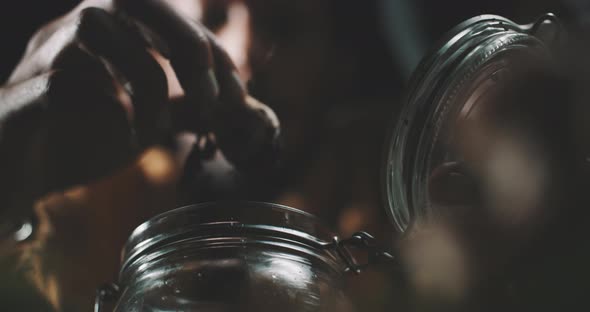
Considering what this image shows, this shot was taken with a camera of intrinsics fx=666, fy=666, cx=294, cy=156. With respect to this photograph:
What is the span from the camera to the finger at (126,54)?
1.66 ft

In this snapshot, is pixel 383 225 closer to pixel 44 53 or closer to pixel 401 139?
pixel 401 139

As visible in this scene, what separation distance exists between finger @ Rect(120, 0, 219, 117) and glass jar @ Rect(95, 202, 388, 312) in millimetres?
140

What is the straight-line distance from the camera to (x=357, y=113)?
1.90 feet

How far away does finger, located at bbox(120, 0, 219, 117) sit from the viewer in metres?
0.51

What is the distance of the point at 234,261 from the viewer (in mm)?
392

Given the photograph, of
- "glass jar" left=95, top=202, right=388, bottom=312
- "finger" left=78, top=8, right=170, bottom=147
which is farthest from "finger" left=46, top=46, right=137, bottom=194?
"glass jar" left=95, top=202, right=388, bottom=312

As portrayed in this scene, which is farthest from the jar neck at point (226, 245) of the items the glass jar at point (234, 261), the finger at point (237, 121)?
the finger at point (237, 121)

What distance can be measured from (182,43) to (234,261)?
0.65ft

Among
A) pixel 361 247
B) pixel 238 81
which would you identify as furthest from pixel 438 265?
pixel 238 81

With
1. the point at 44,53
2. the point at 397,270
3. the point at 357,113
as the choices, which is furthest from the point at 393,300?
the point at 44,53

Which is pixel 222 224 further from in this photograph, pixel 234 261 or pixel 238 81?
pixel 238 81

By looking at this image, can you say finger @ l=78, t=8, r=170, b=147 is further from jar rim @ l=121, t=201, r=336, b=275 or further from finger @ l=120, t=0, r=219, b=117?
jar rim @ l=121, t=201, r=336, b=275

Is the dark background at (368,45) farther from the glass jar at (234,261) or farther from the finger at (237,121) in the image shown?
the glass jar at (234,261)

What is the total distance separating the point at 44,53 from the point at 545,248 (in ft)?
1.31
